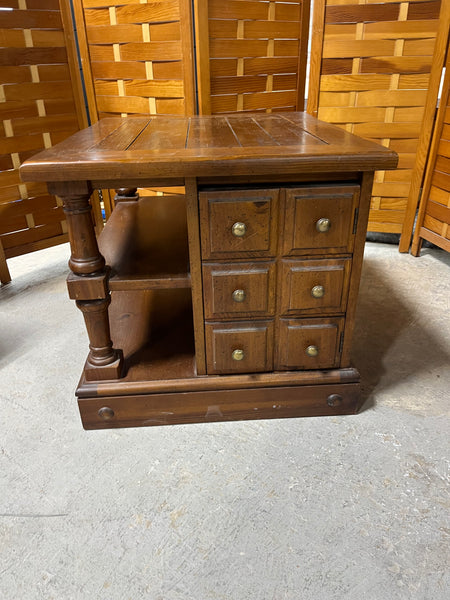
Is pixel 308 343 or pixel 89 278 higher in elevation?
pixel 89 278

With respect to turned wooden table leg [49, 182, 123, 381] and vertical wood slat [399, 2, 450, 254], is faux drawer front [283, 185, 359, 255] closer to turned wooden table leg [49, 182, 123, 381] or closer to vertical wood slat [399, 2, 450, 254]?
turned wooden table leg [49, 182, 123, 381]

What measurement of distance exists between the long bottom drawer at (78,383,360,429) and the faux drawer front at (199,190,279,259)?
0.46 m

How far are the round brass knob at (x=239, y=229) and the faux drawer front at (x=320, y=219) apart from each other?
115 millimetres

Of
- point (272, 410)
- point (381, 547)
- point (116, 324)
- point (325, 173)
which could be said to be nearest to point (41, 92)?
point (116, 324)

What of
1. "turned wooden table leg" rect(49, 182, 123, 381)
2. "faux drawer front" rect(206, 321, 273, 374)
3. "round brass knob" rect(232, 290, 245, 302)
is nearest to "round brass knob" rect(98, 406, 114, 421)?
"turned wooden table leg" rect(49, 182, 123, 381)

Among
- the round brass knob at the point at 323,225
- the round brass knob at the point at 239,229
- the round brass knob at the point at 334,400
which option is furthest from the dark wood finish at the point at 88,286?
the round brass knob at the point at 334,400

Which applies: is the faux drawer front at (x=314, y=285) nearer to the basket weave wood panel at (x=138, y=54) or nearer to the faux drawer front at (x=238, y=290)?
the faux drawer front at (x=238, y=290)

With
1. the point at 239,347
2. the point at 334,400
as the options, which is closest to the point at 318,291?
the point at 239,347

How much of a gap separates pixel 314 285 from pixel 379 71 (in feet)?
6.16

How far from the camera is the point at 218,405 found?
4.62 feet

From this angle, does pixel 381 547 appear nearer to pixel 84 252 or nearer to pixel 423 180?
pixel 84 252

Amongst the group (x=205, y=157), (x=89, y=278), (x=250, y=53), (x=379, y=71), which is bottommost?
(x=89, y=278)

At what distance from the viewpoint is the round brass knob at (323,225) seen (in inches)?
46.0

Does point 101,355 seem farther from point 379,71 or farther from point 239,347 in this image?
point 379,71
